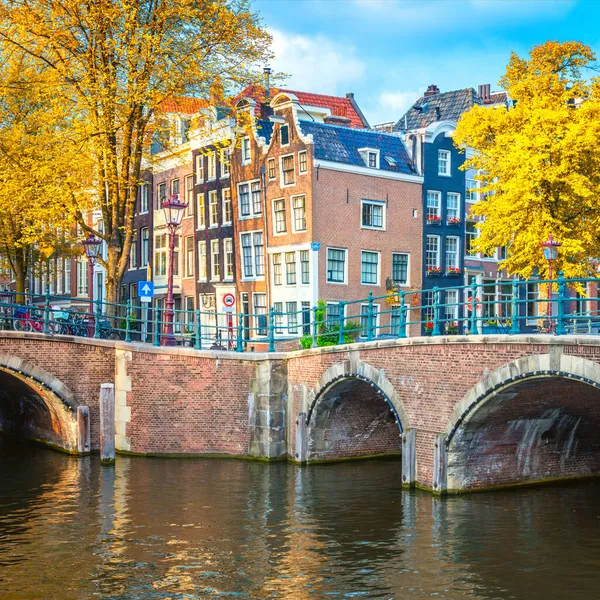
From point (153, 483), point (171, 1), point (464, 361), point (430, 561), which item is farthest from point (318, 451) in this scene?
point (171, 1)

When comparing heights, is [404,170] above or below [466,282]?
above

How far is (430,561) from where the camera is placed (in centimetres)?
1342

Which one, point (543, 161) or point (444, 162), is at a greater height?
point (444, 162)

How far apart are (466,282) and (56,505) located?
2680 cm

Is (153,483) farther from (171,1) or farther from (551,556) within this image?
(171,1)

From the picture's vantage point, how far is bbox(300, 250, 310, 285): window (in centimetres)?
3509

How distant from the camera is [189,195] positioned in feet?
137

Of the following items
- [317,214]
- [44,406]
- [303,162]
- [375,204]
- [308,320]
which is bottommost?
[44,406]

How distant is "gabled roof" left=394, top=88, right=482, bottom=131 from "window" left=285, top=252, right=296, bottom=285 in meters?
11.8

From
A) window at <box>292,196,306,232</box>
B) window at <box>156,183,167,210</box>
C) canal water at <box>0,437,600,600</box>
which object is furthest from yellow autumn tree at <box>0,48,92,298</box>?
window at <box>156,183,167,210</box>

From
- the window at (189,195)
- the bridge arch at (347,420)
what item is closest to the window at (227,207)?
the window at (189,195)

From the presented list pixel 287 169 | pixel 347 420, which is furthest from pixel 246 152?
pixel 347 420

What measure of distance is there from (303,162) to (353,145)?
251 cm

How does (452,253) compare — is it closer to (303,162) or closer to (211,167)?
(303,162)
